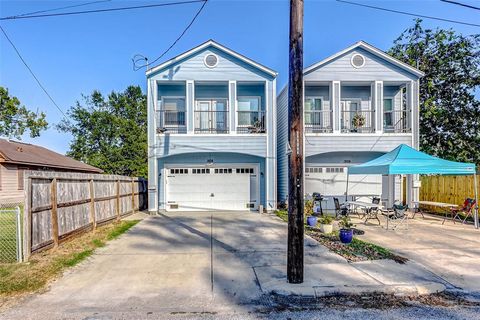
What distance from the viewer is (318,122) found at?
48.0 feet

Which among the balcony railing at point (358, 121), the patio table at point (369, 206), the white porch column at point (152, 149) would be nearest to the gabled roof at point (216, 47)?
the white porch column at point (152, 149)

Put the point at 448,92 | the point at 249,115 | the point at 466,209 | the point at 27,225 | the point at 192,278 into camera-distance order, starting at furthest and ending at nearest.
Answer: the point at 448,92
the point at 249,115
the point at 466,209
the point at 27,225
the point at 192,278

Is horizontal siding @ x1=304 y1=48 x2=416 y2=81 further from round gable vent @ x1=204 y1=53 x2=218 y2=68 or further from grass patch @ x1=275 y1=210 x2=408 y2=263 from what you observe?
grass patch @ x1=275 y1=210 x2=408 y2=263

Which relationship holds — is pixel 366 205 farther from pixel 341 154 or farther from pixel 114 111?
pixel 114 111

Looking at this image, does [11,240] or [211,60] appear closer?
[11,240]

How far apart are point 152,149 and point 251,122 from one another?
4912 mm

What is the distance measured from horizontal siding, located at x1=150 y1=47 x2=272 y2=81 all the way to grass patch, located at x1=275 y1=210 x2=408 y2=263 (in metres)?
7.99

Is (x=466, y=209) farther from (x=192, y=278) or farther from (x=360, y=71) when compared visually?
(x=192, y=278)

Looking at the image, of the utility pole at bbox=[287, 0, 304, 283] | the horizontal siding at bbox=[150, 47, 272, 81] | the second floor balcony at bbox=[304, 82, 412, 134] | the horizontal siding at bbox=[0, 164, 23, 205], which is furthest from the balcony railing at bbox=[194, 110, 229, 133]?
the horizontal siding at bbox=[0, 164, 23, 205]

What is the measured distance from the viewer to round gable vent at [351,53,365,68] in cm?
1365

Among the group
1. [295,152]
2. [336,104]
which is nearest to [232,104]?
[336,104]

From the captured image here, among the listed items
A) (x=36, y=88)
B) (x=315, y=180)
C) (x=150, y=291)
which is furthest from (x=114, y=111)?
(x=150, y=291)

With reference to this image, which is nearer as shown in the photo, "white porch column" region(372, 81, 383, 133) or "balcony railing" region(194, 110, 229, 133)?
"white porch column" region(372, 81, 383, 133)

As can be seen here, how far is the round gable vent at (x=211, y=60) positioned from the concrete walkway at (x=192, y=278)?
8.32 meters
